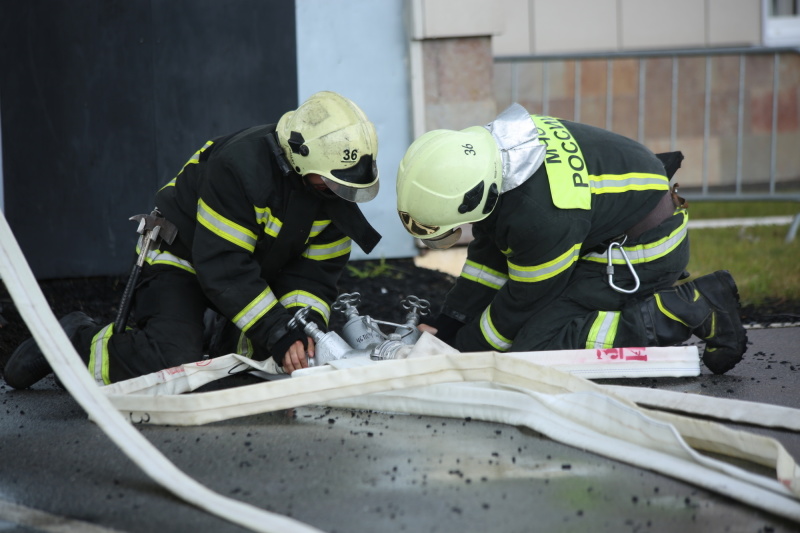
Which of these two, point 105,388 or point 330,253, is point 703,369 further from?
point 105,388

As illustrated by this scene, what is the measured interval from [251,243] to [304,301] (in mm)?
403

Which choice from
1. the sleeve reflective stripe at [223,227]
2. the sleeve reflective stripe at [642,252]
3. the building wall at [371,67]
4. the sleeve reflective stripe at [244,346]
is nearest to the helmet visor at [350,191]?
the sleeve reflective stripe at [223,227]

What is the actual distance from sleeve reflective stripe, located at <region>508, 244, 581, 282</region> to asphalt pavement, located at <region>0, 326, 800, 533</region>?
734 millimetres

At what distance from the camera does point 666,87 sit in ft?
32.7

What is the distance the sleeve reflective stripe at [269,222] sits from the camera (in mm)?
3746

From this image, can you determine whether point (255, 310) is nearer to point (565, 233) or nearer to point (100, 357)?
point (100, 357)

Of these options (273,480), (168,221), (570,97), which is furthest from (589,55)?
(273,480)

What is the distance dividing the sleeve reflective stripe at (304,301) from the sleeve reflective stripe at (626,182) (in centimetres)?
125

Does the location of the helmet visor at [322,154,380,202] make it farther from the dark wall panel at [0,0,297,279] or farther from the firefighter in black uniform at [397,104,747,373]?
the dark wall panel at [0,0,297,279]

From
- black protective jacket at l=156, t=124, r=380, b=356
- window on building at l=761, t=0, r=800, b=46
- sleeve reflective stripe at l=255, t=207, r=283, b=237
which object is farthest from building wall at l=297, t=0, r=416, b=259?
window on building at l=761, t=0, r=800, b=46

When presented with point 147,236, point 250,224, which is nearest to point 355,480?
point 250,224

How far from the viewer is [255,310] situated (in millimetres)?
3738

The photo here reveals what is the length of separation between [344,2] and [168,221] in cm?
266

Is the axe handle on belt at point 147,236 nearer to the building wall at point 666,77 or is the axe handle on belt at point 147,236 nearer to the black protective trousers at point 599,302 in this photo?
the black protective trousers at point 599,302
